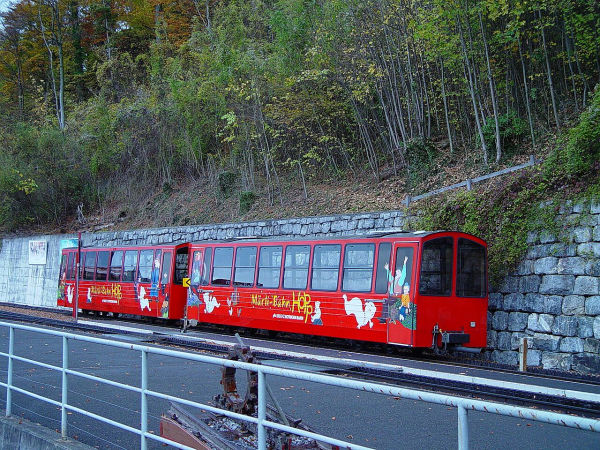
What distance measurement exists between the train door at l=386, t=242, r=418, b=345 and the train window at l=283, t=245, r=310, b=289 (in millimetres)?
2618

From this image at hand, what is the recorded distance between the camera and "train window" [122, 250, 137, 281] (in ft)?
70.2

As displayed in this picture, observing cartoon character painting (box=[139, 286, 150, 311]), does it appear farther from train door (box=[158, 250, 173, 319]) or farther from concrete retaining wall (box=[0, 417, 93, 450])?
concrete retaining wall (box=[0, 417, 93, 450])

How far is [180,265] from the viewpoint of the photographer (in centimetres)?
1991

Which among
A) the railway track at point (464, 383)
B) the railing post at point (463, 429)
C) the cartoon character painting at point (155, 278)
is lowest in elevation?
the railway track at point (464, 383)

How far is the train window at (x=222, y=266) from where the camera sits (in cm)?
1720

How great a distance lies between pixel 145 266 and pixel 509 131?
40.3 ft

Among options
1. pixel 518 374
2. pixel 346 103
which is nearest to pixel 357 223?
pixel 346 103

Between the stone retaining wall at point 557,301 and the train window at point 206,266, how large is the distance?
803 cm

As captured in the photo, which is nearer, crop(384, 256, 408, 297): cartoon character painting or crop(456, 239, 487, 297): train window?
crop(384, 256, 408, 297): cartoon character painting

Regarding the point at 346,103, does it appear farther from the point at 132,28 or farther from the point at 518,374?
the point at 132,28

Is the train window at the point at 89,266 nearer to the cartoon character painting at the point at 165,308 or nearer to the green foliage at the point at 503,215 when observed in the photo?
the cartoon character painting at the point at 165,308

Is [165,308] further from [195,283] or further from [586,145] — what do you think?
[586,145]

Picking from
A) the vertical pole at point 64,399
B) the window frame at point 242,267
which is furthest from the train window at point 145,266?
the vertical pole at point 64,399

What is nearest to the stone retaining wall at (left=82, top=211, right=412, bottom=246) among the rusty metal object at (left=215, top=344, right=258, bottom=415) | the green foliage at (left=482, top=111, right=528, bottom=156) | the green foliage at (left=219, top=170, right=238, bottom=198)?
the green foliage at (left=219, top=170, right=238, bottom=198)
